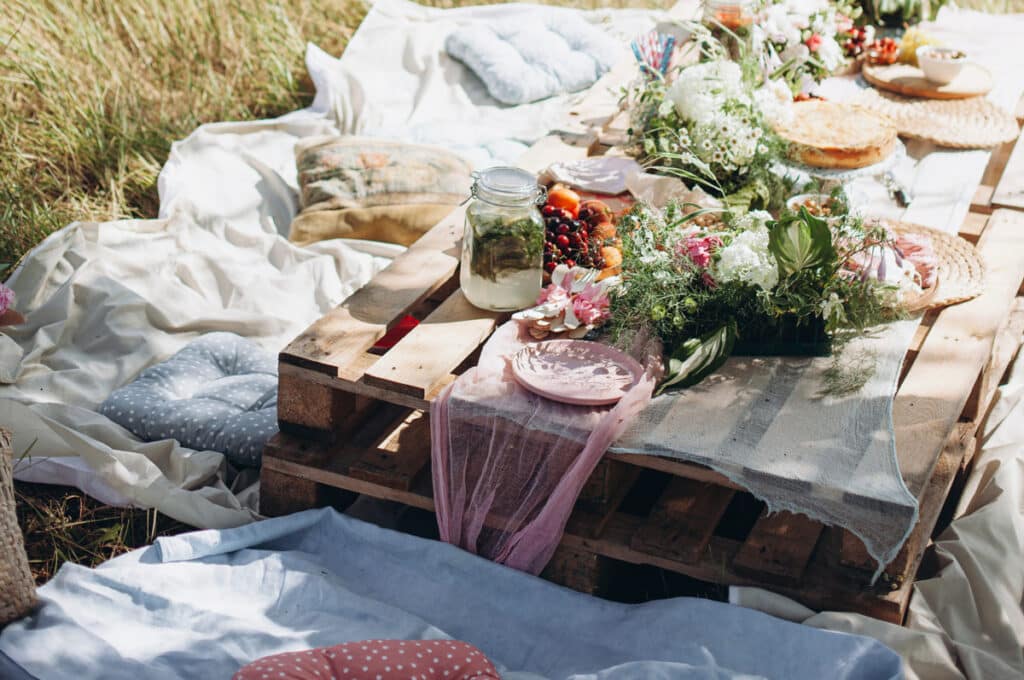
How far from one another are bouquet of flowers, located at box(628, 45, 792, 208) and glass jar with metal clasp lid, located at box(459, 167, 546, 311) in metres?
0.67

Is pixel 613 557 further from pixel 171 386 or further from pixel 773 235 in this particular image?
pixel 171 386

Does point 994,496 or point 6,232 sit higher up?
point 994,496

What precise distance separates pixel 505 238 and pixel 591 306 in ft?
0.93

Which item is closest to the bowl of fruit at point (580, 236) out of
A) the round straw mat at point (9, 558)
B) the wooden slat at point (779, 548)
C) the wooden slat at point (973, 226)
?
the wooden slat at point (779, 548)

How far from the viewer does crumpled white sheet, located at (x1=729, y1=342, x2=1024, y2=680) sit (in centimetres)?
242

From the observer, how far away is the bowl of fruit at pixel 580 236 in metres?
3.09

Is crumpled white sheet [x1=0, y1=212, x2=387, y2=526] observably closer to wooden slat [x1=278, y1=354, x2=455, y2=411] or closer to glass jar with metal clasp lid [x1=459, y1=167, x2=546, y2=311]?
wooden slat [x1=278, y1=354, x2=455, y2=411]

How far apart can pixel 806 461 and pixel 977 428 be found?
3.17 ft

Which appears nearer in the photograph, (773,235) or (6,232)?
(773,235)

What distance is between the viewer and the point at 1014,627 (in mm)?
2496

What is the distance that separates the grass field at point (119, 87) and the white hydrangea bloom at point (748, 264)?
2601 millimetres

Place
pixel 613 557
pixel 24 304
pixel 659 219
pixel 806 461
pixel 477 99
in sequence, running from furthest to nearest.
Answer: pixel 477 99 → pixel 24 304 → pixel 659 219 → pixel 613 557 → pixel 806 461

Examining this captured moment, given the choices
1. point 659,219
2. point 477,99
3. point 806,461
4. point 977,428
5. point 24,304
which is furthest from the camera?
point 477,99

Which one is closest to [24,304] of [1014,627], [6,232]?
[6,232]
